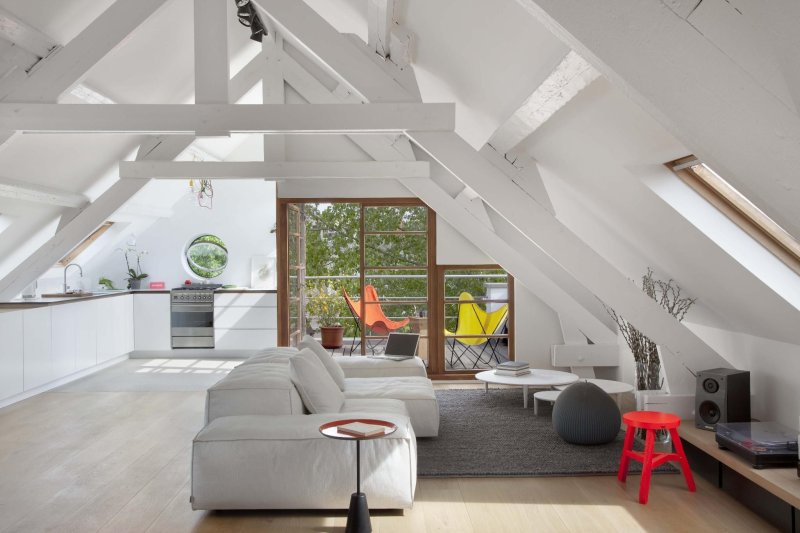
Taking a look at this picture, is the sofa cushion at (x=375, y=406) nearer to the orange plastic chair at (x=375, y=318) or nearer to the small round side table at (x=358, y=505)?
the small round side table at (x=358, y=505)

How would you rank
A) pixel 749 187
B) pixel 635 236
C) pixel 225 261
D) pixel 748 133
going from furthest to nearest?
pixel 225 261 < pixel 635 236 < pixel 749 187 < pixel 748 133

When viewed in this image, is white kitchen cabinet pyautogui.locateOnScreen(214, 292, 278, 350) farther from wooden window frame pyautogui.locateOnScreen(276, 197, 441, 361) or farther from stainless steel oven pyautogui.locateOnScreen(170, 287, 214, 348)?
wooden window frame pyautogui.locateOnScreen(276, 197, 441, 361)

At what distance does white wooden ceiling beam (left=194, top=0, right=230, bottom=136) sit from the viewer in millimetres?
4352

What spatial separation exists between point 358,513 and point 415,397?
1869 mm

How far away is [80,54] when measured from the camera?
4.62 metres

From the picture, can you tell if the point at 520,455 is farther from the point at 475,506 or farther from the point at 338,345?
the point at 338,345

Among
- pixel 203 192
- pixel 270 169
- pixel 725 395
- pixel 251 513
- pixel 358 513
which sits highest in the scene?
pixel 203 192

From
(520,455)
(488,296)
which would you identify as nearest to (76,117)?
(520,455)

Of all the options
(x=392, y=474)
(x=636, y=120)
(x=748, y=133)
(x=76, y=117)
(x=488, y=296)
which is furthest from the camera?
(x=488, y=296)

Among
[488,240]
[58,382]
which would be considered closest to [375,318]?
[488,240]

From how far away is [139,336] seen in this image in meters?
10.1

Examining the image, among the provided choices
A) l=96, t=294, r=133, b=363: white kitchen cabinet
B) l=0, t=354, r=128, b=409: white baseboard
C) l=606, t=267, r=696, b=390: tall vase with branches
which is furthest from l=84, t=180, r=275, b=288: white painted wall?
l=606, t=267, r=696, b=390: tall vase with branches

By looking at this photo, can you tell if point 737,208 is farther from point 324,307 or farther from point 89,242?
point 89,242

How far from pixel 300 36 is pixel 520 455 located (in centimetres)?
299
